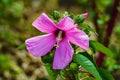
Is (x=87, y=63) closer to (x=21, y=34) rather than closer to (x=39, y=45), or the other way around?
(x=39, y=45)

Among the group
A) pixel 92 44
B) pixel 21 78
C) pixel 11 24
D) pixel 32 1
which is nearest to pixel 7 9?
pixel 11 24

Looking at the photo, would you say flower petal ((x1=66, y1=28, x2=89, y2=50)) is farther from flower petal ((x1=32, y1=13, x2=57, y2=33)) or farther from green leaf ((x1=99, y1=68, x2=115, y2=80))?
green leaf ((x1=99, y1=68, x2=115, y2=80))

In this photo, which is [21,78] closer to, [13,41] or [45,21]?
[13,41]

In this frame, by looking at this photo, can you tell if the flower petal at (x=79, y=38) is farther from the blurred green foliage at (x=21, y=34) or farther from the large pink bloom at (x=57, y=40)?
the blurred green foliage at (x=21, y=34)

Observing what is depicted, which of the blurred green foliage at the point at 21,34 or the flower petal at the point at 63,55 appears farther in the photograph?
the blurred green foliage at the point at 21,34

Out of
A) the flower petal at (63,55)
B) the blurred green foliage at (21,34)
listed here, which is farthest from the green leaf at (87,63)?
the blurred green foliage at (21,34)

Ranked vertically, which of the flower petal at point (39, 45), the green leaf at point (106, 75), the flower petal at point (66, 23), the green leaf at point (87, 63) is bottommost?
the green leaf at point (106, 75)

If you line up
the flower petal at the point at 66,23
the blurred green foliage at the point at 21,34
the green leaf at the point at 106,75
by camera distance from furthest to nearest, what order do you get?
the blurred green foliage at the point at 21,34, the green leaf at the point at 106,75, the flower petal at the point at 66,23
